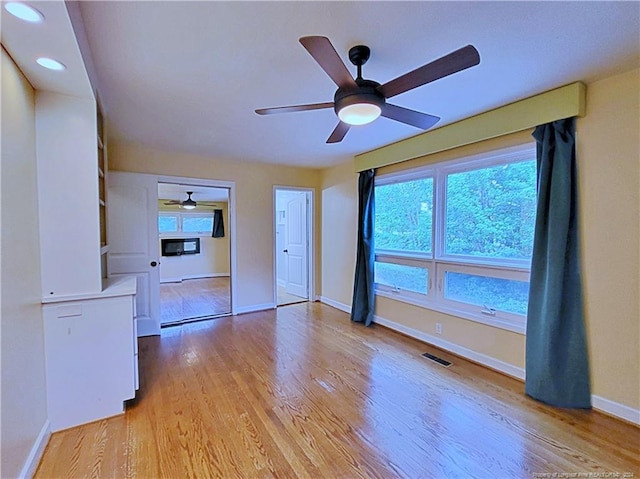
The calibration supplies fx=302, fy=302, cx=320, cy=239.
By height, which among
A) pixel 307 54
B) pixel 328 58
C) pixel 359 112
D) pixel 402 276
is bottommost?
pixel 402 276

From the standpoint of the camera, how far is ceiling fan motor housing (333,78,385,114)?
172cm

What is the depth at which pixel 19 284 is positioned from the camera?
1638mm

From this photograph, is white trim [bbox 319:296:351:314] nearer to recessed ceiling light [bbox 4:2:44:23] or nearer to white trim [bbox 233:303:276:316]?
white trim [bbox 233:303:276:316]

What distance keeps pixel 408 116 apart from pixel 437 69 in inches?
22.0

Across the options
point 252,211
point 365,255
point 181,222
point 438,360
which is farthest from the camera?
point 181,222

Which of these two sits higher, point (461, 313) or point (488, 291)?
point (488, 291)

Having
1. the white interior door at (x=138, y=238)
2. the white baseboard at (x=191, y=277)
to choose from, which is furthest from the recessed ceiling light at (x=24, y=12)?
the white baseboard at (x=191, y=277)

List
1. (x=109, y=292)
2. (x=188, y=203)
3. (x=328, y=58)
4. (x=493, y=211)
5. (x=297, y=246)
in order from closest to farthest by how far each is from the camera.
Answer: (x=328, y=58)
(x=109, y=292)
(x=493, y=211)
(x=297, y=246)
(x=188, y=203)

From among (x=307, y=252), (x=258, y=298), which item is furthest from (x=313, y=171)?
Result: (x=258, y=298)

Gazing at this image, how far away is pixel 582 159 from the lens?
7.38 ft

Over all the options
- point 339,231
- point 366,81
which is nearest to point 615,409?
point 366,81

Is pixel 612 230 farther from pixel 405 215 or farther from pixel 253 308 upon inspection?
pixel 253 308

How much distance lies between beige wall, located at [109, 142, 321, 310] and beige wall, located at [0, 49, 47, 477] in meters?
2.43

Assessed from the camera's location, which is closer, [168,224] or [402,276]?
[402,276]
